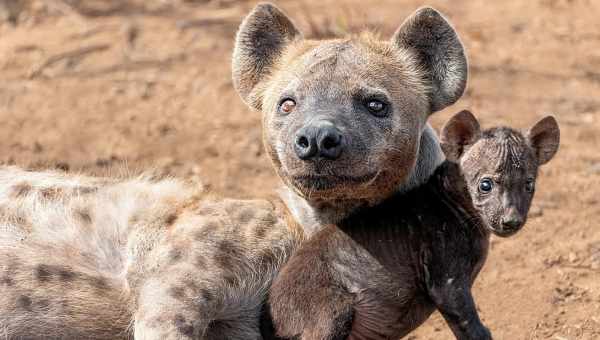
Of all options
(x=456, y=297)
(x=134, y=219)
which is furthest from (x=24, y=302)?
(x=456, y=297)

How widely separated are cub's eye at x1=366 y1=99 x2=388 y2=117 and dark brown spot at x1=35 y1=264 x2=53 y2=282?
1516 millimetres

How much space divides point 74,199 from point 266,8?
1.23 m

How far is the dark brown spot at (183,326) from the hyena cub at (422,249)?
0.33 m

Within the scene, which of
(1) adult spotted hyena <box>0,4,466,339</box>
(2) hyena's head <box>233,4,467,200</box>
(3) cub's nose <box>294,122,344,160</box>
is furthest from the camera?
(1) adult spotted hyena <box>0,4,466,339</box>

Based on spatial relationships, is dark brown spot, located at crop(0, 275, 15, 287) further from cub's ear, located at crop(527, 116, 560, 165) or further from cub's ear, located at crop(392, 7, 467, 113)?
cub's ear, located at crop(527, 116, 560, 165)

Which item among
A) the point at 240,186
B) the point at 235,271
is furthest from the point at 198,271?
the point at 240,186

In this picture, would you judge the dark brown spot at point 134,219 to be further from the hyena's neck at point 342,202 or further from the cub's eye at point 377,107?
the cub's eye at point 377,107

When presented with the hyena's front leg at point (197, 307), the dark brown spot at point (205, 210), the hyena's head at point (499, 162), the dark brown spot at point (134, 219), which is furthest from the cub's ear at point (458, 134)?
the dark brown spot at point (134, 219)

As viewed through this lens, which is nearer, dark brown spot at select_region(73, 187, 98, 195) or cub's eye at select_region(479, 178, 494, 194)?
cub's eye at select_region(479, 178, 494, 194)

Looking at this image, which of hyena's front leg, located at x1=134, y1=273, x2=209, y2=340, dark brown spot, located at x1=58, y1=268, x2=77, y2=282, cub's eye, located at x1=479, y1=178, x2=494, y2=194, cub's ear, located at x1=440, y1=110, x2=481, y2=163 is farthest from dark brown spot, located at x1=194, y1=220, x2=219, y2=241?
cub's eye, located at x1=479, y1=178, x2=494, y2=194

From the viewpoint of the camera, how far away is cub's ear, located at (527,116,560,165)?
165 inches

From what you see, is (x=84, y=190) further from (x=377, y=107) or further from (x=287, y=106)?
(x=377, y=107)

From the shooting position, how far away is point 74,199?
482cm

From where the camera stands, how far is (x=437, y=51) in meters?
4.53
